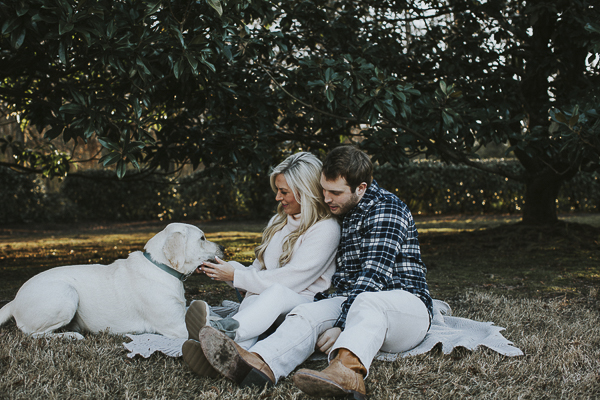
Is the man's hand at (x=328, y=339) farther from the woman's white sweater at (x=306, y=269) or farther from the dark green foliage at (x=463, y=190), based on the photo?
the dark green foliage at (x=463, y=190)

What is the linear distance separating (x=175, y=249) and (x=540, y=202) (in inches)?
315

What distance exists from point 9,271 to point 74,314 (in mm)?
4193

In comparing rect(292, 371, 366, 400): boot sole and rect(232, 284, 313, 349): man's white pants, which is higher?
rect(232, 284, 313, 349): man's white pants

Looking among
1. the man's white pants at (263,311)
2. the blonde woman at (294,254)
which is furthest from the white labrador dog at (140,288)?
the man's white pants at (263,311)

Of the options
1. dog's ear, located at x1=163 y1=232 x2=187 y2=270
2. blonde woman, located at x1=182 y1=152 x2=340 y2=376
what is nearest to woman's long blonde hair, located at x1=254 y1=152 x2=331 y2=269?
blonde woman, located at x1=182 y1=152 x2=340 y2=376

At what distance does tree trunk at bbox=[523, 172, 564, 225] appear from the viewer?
893 cm

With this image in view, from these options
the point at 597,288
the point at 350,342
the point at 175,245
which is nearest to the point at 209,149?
the point at 175,245

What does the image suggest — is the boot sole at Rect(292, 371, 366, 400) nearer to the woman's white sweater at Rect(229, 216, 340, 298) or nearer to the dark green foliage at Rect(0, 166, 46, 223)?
the woman's white sweater at Rect(229, 216, 340, 298)

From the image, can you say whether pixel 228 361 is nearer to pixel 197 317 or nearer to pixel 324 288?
pixel 197 317

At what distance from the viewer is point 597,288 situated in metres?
5.07

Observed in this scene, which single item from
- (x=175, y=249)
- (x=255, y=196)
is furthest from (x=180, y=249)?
(x=255, y=196)

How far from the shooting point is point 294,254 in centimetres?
337

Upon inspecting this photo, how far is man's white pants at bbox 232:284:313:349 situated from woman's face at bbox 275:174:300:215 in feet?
2.21

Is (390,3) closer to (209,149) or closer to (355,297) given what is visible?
(209,149)
